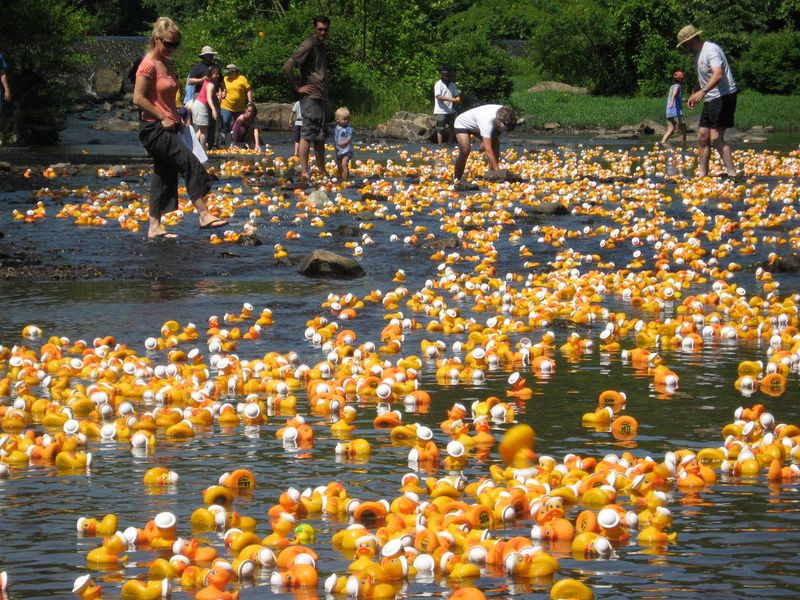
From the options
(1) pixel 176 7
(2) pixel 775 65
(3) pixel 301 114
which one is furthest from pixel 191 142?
(1) pixel 176 7

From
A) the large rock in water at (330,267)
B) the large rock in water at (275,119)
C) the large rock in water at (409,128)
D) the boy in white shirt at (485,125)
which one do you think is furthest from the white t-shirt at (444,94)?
the large rock in water at (330,267)

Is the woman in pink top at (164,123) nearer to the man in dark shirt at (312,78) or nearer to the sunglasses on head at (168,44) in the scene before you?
the sunglasses on head at (168,44)

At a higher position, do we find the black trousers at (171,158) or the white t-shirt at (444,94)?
the white t-shirt at (444,94)

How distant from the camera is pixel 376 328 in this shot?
399 inches

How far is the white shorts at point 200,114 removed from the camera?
24188mm

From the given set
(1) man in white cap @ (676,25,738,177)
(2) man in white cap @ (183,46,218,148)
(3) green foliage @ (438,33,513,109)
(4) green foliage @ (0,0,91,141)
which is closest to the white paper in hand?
(1) man in white cap @ (676,25,738,177)

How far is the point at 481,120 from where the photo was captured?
62.6 feet

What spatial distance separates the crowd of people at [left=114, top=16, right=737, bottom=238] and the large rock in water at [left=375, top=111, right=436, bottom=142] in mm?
2112

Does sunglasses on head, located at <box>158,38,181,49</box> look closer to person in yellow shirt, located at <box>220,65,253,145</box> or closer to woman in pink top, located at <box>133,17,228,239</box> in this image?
woman in pink top, located at <box>133,17,228,239</box>

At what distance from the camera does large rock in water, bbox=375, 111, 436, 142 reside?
1396 inches

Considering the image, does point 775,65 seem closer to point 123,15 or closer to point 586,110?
point 586,110

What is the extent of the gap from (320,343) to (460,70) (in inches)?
1385

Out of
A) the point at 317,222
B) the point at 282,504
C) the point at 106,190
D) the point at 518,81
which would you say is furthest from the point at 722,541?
the point at 518,81

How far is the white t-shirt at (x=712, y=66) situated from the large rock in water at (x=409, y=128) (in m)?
15.9
